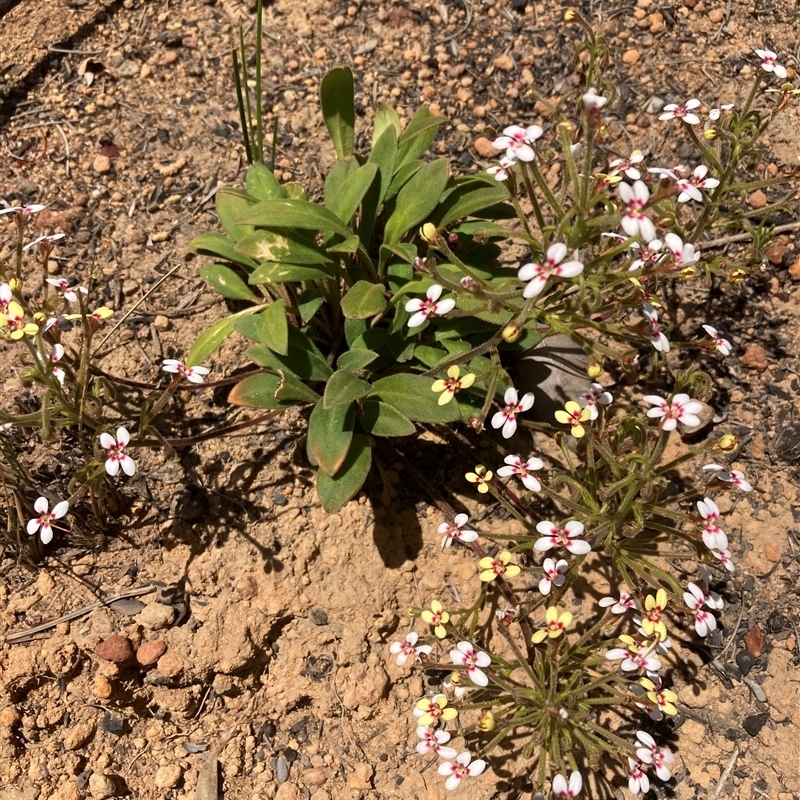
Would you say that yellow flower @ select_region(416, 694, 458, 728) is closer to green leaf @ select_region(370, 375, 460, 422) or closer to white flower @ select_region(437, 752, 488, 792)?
white flower @ select_region(437, 752, 488, 792)

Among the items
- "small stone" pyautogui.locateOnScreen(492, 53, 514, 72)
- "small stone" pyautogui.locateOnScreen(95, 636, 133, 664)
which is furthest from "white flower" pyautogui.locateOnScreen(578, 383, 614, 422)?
"small stone" pyautogui.locateOnScreen(492, 53, 514, 72)

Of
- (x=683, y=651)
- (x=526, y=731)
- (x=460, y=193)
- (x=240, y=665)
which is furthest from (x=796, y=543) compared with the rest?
(x=240, y=665)

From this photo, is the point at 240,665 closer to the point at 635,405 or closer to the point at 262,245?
the point at 262,245

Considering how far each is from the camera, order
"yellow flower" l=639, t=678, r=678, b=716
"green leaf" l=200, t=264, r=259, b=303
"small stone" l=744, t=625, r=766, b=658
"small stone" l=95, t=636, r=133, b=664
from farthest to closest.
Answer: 1. "green leaf" l=200, t=264, r=259, b=303
2. "small stone" l=744, t=625, r=766, b=658
3. "small stone" l=95, t=636, r=133, b=664
4. "yellow flower" l=639, t=678, r=678, b=716

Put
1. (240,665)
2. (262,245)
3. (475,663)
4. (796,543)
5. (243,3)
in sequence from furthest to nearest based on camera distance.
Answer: (243,3) < (796,543) < (240,665) < (262,245) < (475,663)

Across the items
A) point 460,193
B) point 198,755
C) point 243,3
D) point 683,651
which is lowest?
point 683,651

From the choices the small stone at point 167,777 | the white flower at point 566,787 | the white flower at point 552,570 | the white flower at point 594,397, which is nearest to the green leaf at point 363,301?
the white flower at point 594,397

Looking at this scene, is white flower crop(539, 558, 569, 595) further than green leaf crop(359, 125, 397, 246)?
No
